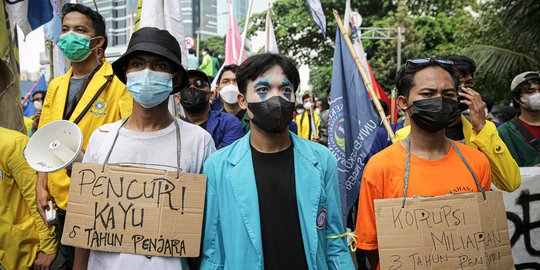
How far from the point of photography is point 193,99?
4.39 meters

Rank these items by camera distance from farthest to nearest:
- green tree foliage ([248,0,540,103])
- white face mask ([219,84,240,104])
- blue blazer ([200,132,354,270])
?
1. green tree foliage ([248,0,540,103])
2. white face mask ([219,84,240,104])
3. blue blazer ([200,132,354,270])

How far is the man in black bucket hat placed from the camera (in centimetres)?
249

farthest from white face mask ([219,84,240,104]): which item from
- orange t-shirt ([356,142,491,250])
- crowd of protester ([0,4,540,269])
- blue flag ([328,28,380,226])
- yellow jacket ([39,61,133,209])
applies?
orange t-shirt ([356,142,491,250])

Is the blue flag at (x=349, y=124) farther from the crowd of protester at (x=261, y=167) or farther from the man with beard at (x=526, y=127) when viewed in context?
the crowd of protester at (x=261, y=167)

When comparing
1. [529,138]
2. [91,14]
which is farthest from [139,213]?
[529,138]

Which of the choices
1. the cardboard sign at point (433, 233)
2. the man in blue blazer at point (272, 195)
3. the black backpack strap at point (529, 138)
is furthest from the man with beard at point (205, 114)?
the black backpack strap at point (529, 138)

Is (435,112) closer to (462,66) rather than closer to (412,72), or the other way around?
(412,72)

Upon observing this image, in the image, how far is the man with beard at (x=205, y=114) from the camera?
4.29 m

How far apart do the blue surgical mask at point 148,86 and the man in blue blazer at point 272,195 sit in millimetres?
439

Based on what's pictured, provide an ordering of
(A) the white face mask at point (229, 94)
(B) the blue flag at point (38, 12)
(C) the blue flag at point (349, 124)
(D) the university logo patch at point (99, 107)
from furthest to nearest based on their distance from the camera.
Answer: (A) the white face mask at point (229, 94), (C) the blue flag at point (349, 124), (B) the blue flag at point (38, 12), (D) the university logo patch at point (99, 107)

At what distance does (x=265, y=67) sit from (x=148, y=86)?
0.63 m

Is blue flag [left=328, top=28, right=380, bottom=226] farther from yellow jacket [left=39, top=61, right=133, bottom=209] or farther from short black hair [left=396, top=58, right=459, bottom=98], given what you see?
yellow jacket [left=39, top=61, right=133, bottom=209]

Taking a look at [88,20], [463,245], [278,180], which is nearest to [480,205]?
[463,245]

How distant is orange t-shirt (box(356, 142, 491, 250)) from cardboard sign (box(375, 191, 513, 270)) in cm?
9
